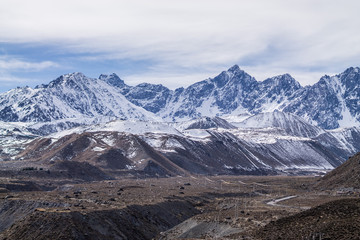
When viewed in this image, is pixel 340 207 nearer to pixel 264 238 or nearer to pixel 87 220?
pixel 264 238

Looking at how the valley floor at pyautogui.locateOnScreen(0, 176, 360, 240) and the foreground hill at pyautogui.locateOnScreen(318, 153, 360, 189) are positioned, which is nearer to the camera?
the valley floor at pyautogui.locateOnScreen(0, 176, 360, 240)

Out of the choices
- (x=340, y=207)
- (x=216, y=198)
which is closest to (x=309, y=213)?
(x=340, y=207)

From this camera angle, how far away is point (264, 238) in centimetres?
6244

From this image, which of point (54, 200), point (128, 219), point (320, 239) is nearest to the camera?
point (320, 239)

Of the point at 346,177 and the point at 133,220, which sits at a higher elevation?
the point at 346,177

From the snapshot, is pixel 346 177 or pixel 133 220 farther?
pixel 346 177

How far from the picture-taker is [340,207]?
64.0m

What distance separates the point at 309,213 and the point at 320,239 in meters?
10.8

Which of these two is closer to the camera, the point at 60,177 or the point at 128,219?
the point at 128,219

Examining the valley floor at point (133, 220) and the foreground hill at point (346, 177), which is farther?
the foreground hill at point (346, 177)

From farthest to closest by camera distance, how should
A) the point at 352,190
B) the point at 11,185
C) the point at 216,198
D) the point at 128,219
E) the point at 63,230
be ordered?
the point at 216,198 < the point at 11,185 < the point at 352,190 < the point at 128,219 < the point at 63,230

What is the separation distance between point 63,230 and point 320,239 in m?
42.6

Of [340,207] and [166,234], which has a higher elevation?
[340,207]

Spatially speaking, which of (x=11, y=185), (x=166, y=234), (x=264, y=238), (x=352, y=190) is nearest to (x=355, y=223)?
(x=264, y=238)
